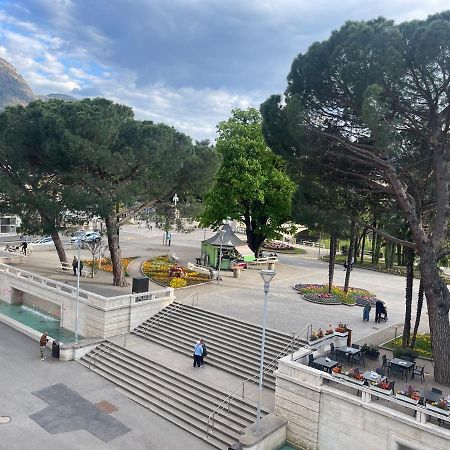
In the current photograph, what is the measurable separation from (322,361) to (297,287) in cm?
1601

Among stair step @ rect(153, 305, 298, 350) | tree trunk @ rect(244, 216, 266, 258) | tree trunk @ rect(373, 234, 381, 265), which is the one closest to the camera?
stair step @ rect(153, 305, 298, 350)

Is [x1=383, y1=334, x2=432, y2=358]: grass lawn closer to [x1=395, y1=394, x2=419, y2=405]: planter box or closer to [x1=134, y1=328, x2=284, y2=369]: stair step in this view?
[x1=134, y1=328, x2=284, y2=369]: stair step

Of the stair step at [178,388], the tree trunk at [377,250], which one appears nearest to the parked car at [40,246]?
the stair step at [178,388]

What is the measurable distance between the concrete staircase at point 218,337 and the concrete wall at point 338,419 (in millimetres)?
2352

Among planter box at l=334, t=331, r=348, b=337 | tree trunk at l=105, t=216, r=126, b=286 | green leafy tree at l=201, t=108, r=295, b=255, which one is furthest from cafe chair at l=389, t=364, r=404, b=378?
green leafy tree at l=201, t=108, r=295, b=255

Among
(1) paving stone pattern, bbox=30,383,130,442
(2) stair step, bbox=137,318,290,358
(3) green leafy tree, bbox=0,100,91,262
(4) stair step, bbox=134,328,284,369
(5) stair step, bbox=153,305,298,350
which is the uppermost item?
(3) green leafy tree, bbox=0,100,91,262

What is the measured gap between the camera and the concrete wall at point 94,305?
919 inches

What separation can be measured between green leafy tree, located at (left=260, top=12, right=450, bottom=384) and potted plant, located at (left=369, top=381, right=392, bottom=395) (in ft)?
14.7

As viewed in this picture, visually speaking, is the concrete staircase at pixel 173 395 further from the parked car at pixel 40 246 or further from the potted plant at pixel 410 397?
the parked car at pixel 40 246

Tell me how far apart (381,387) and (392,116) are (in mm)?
10992

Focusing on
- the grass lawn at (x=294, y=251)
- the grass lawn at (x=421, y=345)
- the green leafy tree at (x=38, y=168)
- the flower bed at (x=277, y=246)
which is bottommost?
the grass lawn at (x=421, y=345)

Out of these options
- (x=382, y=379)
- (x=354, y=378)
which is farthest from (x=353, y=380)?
(x=382, y=379)

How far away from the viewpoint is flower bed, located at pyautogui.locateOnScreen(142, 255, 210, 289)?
1209 inches

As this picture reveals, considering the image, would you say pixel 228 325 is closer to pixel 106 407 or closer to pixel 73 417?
pixel 106 407
